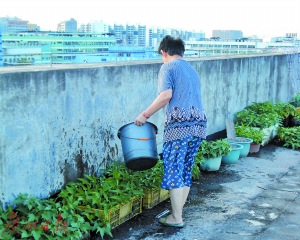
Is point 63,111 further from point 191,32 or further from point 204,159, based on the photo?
point 191,32

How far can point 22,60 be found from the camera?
4723mm

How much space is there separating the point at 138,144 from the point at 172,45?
40.6 inches

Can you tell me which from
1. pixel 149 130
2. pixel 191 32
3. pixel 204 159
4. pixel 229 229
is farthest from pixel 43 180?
pixel 191 32

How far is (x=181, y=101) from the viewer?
4473 mm

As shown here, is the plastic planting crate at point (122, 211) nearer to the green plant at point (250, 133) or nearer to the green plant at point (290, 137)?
the green plant at point (250, 133)

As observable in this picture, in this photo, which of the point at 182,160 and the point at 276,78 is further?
the point at 276,78

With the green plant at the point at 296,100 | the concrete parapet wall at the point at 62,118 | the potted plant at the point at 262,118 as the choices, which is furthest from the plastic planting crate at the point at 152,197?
the green plant at the point at 296,100

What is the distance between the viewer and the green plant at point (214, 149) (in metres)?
6.56

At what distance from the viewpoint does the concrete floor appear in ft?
15.0

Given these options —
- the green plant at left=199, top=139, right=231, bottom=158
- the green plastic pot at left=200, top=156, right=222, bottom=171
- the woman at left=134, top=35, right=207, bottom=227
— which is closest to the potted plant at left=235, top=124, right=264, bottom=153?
the green plant at left=199, top=139, right=231, bottom=158

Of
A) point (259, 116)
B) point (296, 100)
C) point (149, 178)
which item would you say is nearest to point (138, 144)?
point (149, 178)

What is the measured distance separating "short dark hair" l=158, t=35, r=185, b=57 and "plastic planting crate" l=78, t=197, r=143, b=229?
1551mm

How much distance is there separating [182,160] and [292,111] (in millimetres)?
5864

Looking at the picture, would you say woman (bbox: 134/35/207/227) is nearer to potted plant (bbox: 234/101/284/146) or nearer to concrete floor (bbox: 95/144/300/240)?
concrete floor (bbox: 95/144/300/240)
